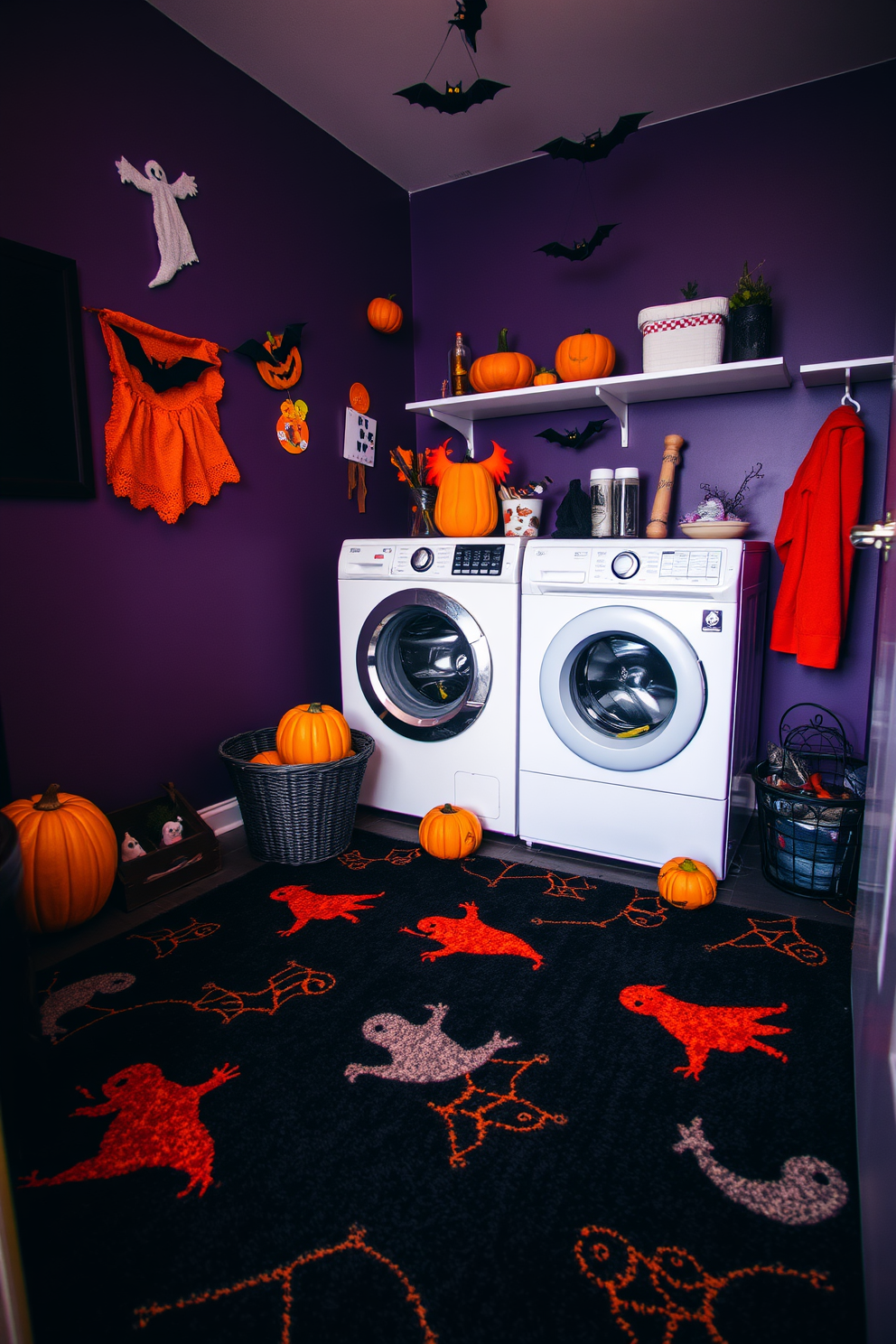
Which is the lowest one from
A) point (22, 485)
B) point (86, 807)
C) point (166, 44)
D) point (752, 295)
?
point (86, 807)

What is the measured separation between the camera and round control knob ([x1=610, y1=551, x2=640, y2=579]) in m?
1.91

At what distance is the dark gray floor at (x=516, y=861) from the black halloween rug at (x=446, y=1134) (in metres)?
0.08

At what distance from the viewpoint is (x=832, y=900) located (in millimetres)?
1882

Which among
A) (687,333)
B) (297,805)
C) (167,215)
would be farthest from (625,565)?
(167,215)

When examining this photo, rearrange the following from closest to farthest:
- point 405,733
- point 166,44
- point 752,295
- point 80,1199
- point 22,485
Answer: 1. point 80,1199
2. point 22,485
3. point 166,44
4. point 752,295
5. point 405,733

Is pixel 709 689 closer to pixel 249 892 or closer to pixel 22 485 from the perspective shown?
pixel 249 892

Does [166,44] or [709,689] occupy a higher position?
[166,44]

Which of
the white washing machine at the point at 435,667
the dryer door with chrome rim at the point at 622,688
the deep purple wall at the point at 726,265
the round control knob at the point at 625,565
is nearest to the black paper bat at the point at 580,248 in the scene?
the deep purple wall at the point at 726,265

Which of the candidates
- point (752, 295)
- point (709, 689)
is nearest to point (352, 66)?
point (752, 295)

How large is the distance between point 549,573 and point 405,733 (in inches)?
28.4

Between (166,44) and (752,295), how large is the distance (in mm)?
1852

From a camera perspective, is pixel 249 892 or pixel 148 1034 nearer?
pixel 148 1034

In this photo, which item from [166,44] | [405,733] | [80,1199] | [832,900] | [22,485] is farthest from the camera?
[405,733]

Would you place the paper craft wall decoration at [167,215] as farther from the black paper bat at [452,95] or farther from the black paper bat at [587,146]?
the black paper bat at [587,146]
